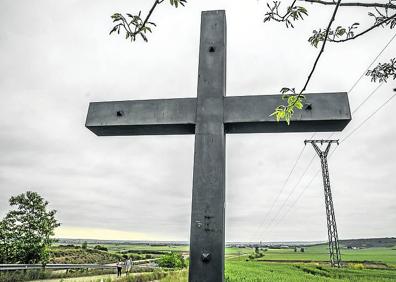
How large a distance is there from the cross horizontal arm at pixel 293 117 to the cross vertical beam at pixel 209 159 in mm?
146

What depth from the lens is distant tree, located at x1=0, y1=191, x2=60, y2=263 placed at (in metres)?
19.8

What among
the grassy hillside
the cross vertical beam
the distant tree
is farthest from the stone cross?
the grassy hillside

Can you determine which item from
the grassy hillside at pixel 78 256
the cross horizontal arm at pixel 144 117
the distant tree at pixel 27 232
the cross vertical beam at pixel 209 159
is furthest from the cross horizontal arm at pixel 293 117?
the grassy hillside at pixel 78 256

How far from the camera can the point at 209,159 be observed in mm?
2793

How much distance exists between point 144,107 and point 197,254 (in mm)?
1466

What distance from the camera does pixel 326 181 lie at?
2625 centimetres

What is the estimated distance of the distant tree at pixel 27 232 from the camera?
19.8 meters

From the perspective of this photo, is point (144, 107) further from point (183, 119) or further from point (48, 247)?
point (48, 247)

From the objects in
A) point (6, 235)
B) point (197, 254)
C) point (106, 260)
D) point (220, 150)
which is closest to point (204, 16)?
point (220, 150)

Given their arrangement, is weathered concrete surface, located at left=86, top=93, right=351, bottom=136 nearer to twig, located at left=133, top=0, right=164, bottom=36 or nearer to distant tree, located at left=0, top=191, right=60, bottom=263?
twig, located at left=133, top=0, right=164, bottom=36

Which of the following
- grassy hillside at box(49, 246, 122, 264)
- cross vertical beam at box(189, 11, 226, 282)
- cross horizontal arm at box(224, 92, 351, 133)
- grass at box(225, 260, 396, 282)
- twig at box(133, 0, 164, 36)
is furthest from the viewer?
grassy hillside at box(49, 246, 122, 264)

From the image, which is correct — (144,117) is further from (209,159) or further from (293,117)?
(293,117)

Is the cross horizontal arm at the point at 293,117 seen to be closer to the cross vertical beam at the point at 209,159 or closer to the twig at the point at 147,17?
the cross vertical beam at the point at 209,159

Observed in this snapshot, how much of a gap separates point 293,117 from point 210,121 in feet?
2.39
